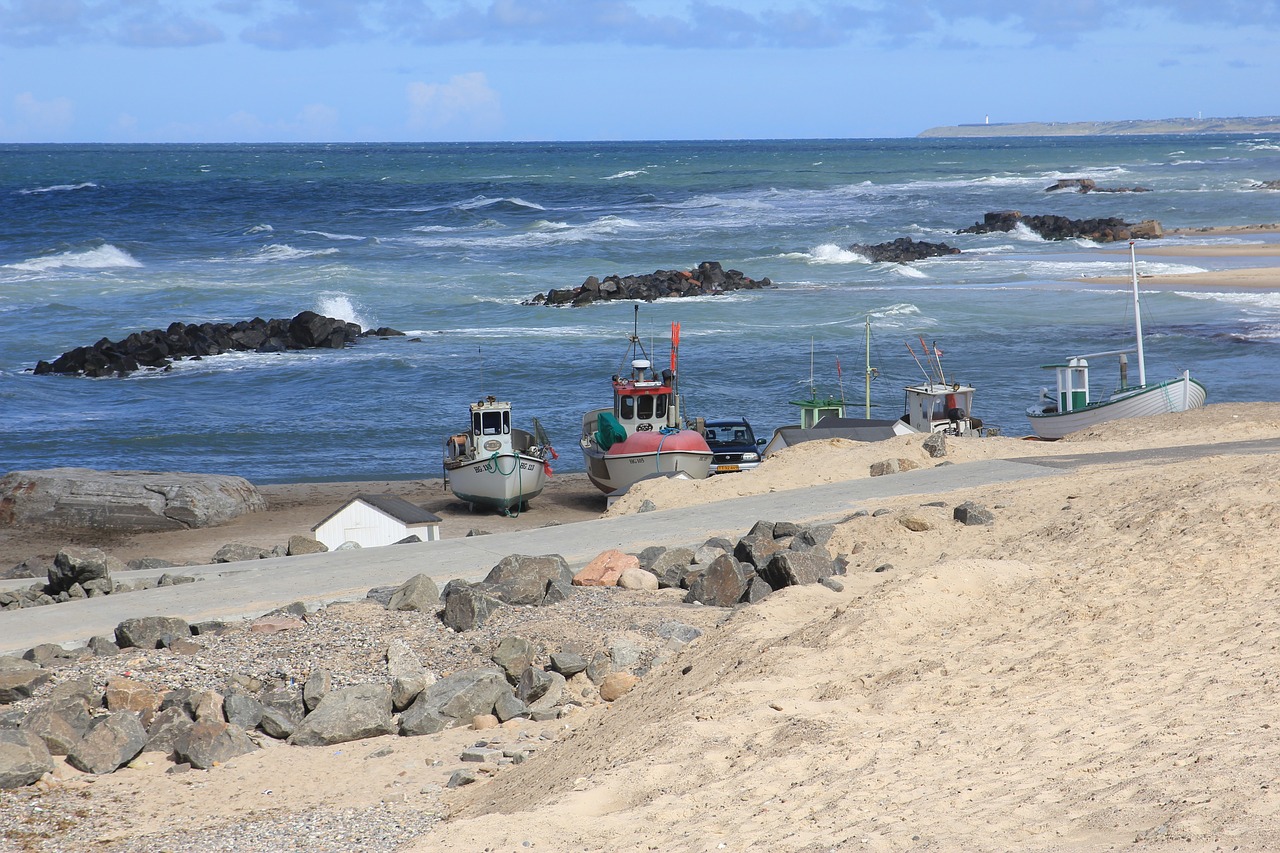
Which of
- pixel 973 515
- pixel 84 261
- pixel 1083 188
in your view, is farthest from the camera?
pixel 1083 188

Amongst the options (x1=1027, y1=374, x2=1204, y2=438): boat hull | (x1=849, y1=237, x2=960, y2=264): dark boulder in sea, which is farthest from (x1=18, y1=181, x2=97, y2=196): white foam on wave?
(x1=1027, y1=374, x2=1204, y2=438): boat hull

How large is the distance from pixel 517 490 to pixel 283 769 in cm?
1246

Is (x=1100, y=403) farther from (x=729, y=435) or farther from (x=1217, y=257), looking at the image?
(x=1217, y=257)

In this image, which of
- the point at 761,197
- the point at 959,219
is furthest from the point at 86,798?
the point at 761,197

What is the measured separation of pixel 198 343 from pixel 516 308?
11338 millimetres

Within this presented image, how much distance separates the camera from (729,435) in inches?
891

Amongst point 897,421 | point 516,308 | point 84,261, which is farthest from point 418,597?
point 84,261

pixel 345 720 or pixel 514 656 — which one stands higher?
pixel 514 656

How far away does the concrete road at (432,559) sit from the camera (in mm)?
10102

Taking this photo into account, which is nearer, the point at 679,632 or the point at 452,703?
the point at 452,703

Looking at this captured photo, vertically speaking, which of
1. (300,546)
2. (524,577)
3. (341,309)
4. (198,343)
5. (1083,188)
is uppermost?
(1083,188)

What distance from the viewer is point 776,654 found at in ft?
23.8

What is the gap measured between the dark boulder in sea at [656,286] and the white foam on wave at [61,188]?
194 ft

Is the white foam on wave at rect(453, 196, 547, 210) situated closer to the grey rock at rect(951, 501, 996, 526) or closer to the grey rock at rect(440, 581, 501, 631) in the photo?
the grey rock at rect(951, 501, 996, 526)
